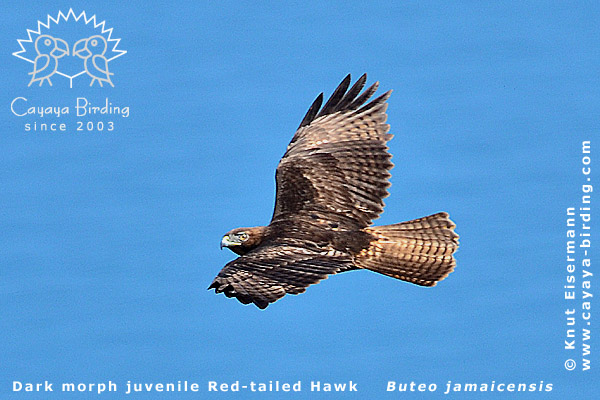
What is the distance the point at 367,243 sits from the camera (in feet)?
45.9

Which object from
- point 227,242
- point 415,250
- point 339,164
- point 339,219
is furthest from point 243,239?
point 415,250

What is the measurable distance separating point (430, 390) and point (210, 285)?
103 inches

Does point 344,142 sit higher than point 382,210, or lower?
higher

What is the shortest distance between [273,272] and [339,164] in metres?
2.57

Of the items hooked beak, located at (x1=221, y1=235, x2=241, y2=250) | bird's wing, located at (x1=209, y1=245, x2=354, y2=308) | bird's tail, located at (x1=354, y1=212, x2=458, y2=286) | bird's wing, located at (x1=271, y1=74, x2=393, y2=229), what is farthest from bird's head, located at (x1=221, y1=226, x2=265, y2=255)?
bird's tail, located at (x1=354, y1=212, x2=458, y2=286)

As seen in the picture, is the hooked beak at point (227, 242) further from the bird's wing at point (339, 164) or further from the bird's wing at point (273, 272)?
the bird's wing at point (273, 272)

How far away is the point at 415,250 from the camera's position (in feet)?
45.9

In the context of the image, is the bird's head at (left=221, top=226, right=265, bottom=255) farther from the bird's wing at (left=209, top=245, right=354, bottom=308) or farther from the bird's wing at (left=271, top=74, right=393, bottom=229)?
the bird's wing at (left=209, top=245, right=354, bottom=308)

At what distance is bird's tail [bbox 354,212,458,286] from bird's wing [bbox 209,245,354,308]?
20.1 inches

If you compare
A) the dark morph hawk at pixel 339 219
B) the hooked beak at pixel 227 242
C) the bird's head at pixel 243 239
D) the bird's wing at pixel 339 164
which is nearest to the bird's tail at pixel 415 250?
the dark morph hawk at pixel 339 219

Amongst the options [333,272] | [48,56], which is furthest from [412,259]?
[48,56]

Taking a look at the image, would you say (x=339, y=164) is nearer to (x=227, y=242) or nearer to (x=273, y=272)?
(x=227, y=242)

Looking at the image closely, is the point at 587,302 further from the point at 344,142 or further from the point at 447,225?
the point at 344,142

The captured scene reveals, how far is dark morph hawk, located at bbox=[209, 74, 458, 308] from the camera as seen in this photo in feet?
43.4
